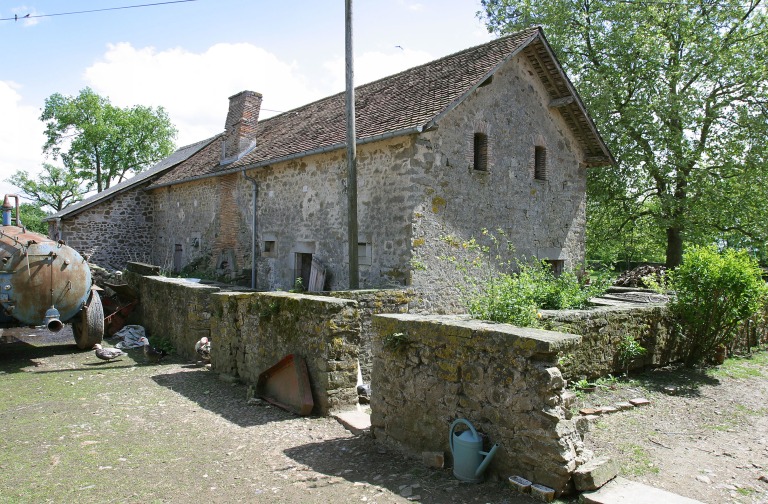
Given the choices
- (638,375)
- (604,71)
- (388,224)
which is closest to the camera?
(638,375)

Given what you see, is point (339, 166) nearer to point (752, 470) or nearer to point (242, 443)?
point (242, 443)

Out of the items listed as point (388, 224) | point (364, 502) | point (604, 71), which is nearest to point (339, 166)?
point (388, 224)

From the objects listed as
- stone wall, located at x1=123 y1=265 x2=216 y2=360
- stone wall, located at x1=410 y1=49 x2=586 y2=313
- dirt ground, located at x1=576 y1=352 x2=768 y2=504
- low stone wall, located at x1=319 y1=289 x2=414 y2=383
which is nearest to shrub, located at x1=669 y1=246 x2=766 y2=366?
dirt ground, located at x1=576 y1=352 x2=768 y2=504

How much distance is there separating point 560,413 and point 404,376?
5.36 ft

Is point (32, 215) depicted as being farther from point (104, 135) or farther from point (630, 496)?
point (630, 496)

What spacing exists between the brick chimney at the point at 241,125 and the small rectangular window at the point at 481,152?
8314mm

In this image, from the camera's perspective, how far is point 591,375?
25.4 feet

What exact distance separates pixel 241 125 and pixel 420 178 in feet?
29.1

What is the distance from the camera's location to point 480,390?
14.9 ft

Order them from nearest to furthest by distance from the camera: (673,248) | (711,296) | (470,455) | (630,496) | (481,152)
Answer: (630,496) < (470,455) < (711,296) < (481,152) < (673,248)

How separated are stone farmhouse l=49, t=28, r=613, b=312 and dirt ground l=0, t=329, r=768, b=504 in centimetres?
396

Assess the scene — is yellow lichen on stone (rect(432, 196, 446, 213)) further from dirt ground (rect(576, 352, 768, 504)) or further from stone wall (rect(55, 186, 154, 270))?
stone wall (rect(55, 186, 154, 270))

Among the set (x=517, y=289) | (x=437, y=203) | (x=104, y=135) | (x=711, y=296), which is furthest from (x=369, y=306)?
(x=104, y=135)

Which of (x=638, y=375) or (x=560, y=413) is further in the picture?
(x=638, y=375)
